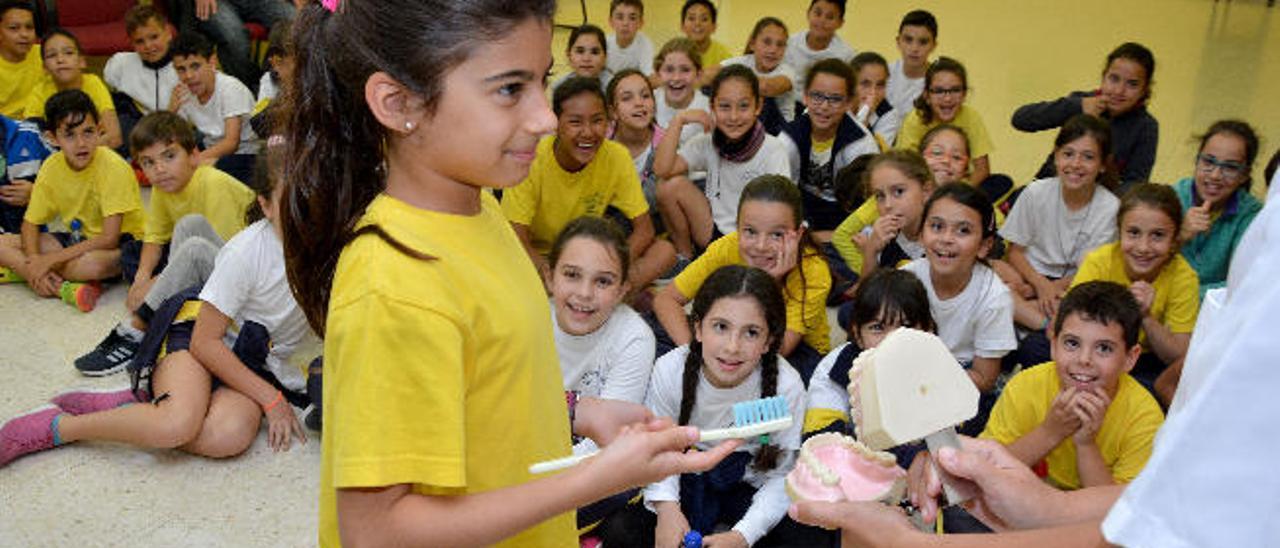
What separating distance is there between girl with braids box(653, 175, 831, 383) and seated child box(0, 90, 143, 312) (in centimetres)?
173

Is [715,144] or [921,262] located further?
[715,144]

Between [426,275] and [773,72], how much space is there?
381 cm

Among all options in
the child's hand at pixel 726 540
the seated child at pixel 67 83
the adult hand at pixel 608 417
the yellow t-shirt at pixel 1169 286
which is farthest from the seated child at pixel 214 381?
the yellow t-shirt at pixel 1169 286

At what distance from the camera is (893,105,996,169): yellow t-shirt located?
3770mm

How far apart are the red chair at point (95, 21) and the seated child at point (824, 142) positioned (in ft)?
10.5

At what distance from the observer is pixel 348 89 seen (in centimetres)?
91

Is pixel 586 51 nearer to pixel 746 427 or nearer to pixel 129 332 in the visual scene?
pixel 129 332

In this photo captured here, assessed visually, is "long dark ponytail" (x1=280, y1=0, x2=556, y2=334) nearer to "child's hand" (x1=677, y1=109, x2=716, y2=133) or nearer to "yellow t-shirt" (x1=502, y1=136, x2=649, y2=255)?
"yellow t-shirt" (x1=502, y1=136, x2=649, y2=255)

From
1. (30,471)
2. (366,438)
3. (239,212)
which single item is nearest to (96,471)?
(30,471)

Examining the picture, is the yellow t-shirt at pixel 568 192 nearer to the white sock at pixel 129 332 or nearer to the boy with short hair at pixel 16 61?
the white sock at pixel 129 332

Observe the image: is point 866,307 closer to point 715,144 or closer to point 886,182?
point 886,182

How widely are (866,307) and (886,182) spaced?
0.80 m

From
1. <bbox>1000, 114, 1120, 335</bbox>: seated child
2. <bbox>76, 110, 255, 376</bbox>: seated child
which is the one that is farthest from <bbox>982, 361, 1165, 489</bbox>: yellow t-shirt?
<bbox>76, 110, 255, 376</bbox>: seated child

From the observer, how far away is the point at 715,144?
3.53 meters
